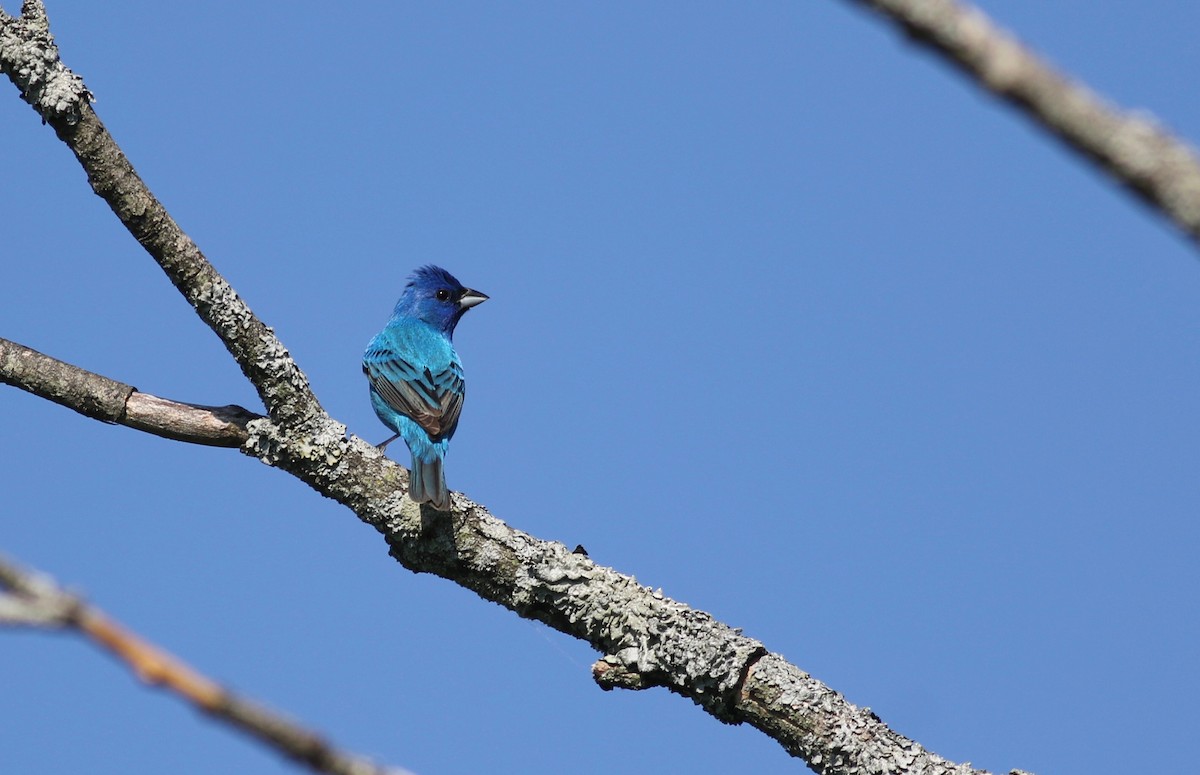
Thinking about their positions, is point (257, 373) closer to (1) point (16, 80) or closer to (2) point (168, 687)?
(1) point (16, 80)

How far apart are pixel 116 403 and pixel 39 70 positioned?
1.73 metres

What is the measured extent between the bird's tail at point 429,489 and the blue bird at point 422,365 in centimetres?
25

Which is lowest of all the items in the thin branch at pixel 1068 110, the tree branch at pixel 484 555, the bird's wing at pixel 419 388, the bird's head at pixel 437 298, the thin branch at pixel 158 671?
the thin branch at pixel 158 671

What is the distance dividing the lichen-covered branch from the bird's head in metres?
6.29

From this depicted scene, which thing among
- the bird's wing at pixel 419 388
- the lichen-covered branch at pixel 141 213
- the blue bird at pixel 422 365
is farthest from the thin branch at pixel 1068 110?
the bird's wing at pixel 419 388

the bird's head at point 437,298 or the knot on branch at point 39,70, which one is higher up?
the bird's head at point 437,298

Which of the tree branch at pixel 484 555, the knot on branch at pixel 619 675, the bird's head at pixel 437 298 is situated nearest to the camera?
the tree branch at pixel 484 555

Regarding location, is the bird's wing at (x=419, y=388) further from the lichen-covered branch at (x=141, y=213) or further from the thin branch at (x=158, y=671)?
the thin branch at (x=158, y=671)

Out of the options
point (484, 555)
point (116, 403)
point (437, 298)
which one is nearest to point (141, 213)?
point (116, 403)

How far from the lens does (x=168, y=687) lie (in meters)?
1.05

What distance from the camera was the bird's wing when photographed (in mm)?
9219

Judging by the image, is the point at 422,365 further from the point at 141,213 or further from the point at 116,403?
the point at 141,213

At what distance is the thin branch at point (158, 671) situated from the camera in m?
1.01

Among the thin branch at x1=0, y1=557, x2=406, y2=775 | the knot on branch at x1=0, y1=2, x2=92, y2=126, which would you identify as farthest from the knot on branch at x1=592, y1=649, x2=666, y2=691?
the thin branch at x1=0, y1=557, x2=406, y2=775
